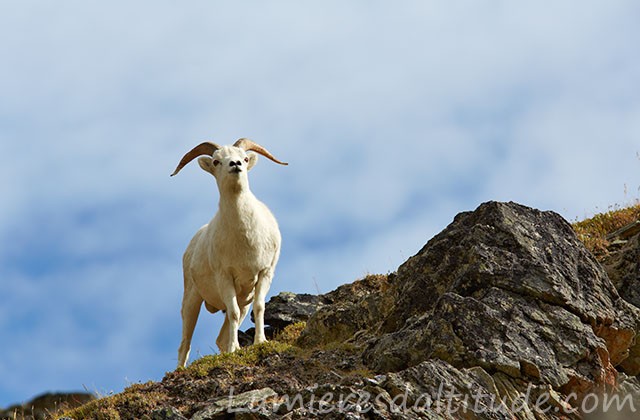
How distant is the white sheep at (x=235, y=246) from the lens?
16.6 meters

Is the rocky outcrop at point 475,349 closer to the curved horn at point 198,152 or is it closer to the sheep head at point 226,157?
the sheep head at point 226,157

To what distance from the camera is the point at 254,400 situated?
455 inches

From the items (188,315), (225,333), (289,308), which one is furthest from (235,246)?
(289,308)

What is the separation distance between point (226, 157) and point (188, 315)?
3.78 m

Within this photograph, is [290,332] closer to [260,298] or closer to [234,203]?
[260,298]

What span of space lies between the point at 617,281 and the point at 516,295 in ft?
10.3

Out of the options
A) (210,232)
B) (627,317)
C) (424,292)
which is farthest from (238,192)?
(627,317)

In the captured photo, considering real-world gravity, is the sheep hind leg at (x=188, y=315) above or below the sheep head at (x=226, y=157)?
below

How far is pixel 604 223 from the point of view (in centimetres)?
2016

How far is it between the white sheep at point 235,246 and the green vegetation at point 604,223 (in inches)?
245

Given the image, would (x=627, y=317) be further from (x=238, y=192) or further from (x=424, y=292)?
(x=238, y=192)

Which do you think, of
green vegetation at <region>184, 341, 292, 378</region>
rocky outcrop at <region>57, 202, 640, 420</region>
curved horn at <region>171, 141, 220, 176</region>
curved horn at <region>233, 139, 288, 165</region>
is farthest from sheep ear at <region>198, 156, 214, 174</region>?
rocky outcrop at <region>57, 202, 640, 420</region>

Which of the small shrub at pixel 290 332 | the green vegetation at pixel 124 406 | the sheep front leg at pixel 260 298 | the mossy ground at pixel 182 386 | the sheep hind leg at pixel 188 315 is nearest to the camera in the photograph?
the green vegetation at pixel 124 406

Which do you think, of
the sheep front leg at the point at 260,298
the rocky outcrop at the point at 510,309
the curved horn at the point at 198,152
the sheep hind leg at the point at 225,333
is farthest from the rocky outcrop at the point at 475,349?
the curved horn at the point at 198,152
